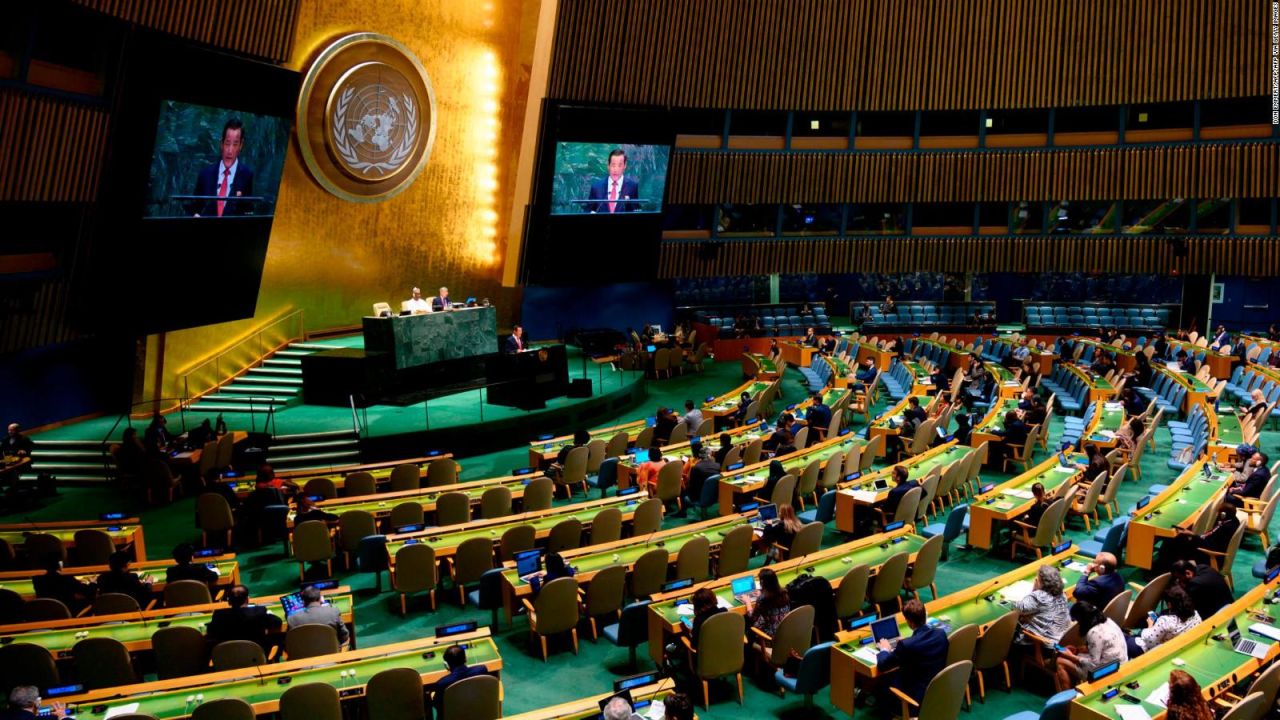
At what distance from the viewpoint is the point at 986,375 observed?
20328 mm

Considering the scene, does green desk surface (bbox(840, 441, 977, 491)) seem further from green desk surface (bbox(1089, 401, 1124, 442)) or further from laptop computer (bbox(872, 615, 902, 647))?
laptop computer (bbox(872, 615, 902, 647))

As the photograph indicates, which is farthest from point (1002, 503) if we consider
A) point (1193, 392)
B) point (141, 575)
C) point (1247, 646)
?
point (141, 575)

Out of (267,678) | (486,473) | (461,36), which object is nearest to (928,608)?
(267,678)

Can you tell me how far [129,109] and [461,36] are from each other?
386 inches

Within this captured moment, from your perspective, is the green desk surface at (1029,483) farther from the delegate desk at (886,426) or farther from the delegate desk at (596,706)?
the delegate desk at (596,706)

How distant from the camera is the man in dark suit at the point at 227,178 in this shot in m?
16.0

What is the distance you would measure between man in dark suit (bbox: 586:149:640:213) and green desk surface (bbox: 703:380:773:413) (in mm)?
6127

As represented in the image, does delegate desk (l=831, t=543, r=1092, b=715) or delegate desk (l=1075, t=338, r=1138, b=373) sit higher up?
delegate desk (l=1075, t=338, r=1138, b=373)

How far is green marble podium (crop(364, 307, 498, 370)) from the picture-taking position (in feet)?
59.4

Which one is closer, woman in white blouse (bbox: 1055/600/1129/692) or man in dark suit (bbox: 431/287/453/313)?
woman in white blouse (bbox: 1055/600/1129/692)

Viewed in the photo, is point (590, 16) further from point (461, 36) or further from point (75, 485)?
point (75, 485)

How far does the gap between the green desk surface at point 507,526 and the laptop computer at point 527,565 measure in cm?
111

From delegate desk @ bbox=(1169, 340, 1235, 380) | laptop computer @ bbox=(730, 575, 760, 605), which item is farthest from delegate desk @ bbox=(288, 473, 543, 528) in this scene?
delegate desk @ bbox=(1169, 340, 1235, 380)

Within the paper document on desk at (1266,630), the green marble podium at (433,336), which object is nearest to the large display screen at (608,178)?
the green marble podium at (433,336)
